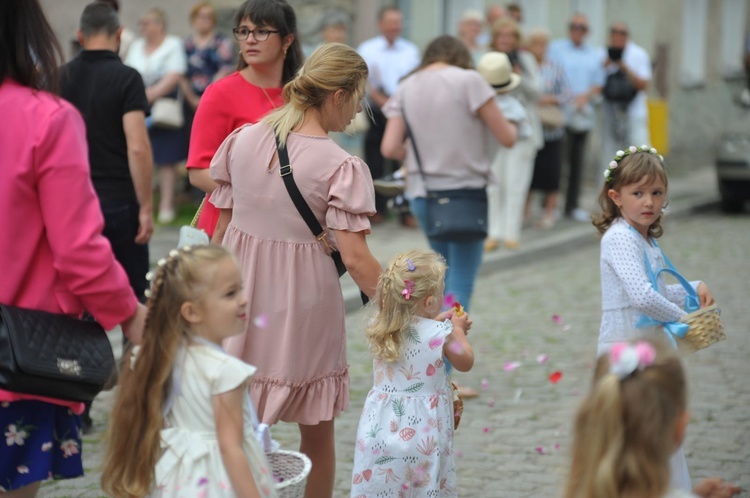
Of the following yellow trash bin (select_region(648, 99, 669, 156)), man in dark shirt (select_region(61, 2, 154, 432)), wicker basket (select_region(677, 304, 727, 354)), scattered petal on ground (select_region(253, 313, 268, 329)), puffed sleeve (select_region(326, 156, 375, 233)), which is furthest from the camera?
yellow trash bin (select_region(648, 99, 669, 156))

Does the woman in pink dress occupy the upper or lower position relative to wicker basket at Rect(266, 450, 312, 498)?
upper

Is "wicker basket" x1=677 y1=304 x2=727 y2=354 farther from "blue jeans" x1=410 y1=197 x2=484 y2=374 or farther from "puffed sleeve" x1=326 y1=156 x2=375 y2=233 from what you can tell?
"blue jeans" x1=410 y1=197 x2=484 y2=374

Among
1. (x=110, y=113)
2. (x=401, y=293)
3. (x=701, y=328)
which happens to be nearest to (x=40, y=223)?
(x=401, y=293)

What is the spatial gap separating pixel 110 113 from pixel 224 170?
173 cm

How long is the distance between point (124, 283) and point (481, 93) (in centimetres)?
A: 375

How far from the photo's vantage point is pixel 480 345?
26.4 feet

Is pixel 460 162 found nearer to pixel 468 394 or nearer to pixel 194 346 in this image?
pixel 468 394

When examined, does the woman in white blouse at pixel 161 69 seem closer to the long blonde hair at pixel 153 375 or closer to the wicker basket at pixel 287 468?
the wicker basket at pixel 287 468

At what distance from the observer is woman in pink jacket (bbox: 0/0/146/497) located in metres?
3.13

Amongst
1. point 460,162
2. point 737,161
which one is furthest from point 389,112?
point 737,161

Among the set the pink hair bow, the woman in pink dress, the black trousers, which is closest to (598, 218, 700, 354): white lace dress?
Answer: the pink hair bow

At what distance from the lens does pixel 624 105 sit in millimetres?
14219

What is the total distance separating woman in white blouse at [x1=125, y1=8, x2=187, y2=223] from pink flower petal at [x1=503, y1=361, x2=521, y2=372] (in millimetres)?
5234

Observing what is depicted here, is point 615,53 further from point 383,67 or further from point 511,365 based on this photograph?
point 511,365
